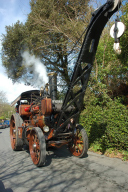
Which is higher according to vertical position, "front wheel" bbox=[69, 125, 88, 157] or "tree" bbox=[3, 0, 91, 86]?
"tree" bbox=[3, 0, 91, 86]

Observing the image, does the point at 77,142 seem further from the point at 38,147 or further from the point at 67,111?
the point at 38,147

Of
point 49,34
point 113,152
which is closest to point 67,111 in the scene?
point 113,152

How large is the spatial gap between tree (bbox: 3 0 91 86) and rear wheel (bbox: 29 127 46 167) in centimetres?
552

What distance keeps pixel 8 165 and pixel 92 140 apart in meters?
3.12

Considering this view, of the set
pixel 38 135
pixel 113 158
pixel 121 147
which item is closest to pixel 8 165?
pixel 38 135

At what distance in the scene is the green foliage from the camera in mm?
5137

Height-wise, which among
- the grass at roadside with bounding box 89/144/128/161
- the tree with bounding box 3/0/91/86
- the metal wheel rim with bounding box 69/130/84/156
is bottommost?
the grass at roadside with bounding box 89/144/128/161

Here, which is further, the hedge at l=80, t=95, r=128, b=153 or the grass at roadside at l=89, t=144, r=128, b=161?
the hedge at l=80, t=95, r=128, b=153

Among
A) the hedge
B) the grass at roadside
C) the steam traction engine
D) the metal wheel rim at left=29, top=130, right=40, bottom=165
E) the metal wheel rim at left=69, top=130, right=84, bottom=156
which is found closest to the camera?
the steam traction engine

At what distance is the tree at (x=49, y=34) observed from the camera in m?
9.19

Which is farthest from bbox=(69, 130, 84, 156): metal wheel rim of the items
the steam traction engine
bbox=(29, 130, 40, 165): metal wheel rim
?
bbox=(29, 130, 40, 165): metal wheel rim

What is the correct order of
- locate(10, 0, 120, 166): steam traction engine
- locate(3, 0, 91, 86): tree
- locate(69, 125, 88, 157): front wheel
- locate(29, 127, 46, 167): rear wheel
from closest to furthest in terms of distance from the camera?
locate(10, 0, 120, 166): steam traction engine → locate(29, 127, 46, 167): rear wheel → locate(69, 125, 88, 157): front wheel → locate(3, 0, 91, 86): tree

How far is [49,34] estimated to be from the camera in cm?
1071

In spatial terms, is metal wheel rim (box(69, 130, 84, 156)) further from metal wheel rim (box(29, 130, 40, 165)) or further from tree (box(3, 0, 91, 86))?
tree (box(3, 0, 91, 86))
